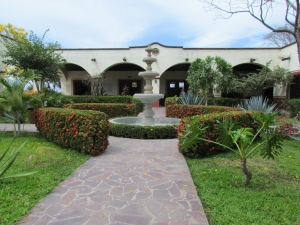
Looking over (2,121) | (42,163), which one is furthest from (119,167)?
(2,121)

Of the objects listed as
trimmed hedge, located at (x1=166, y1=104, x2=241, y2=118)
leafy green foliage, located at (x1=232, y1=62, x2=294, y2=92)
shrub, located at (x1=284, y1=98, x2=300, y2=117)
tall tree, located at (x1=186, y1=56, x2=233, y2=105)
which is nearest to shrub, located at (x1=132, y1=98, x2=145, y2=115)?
trimmed hedge, located at (x1=166, y1=104, x2=241, y2=118)

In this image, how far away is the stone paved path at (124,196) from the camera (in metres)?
2.54

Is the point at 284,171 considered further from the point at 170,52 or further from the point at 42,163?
the point at 170,52

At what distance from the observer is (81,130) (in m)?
5.02

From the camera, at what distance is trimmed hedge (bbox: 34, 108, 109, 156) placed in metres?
4.97

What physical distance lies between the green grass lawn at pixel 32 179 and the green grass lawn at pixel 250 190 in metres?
2.26

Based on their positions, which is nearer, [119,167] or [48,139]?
[119,167]

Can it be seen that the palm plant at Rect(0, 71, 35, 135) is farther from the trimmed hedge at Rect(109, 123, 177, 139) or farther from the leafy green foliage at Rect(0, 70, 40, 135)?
the trimmed hedge at Rect(109, 123, 177, 139)

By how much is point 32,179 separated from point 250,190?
3.40 m

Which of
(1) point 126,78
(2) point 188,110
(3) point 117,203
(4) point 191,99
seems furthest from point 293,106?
(1) point 126,78

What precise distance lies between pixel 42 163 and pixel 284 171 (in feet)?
15.2

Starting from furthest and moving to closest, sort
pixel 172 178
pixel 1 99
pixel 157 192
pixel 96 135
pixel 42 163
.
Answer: pixel 1 99 → pixel 96 135 → pixel 42 163 → pixel 172 178 → pixel 157 192

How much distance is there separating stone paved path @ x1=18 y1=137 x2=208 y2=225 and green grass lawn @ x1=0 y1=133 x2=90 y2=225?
0.14 m

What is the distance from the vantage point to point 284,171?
4043 millimetres
